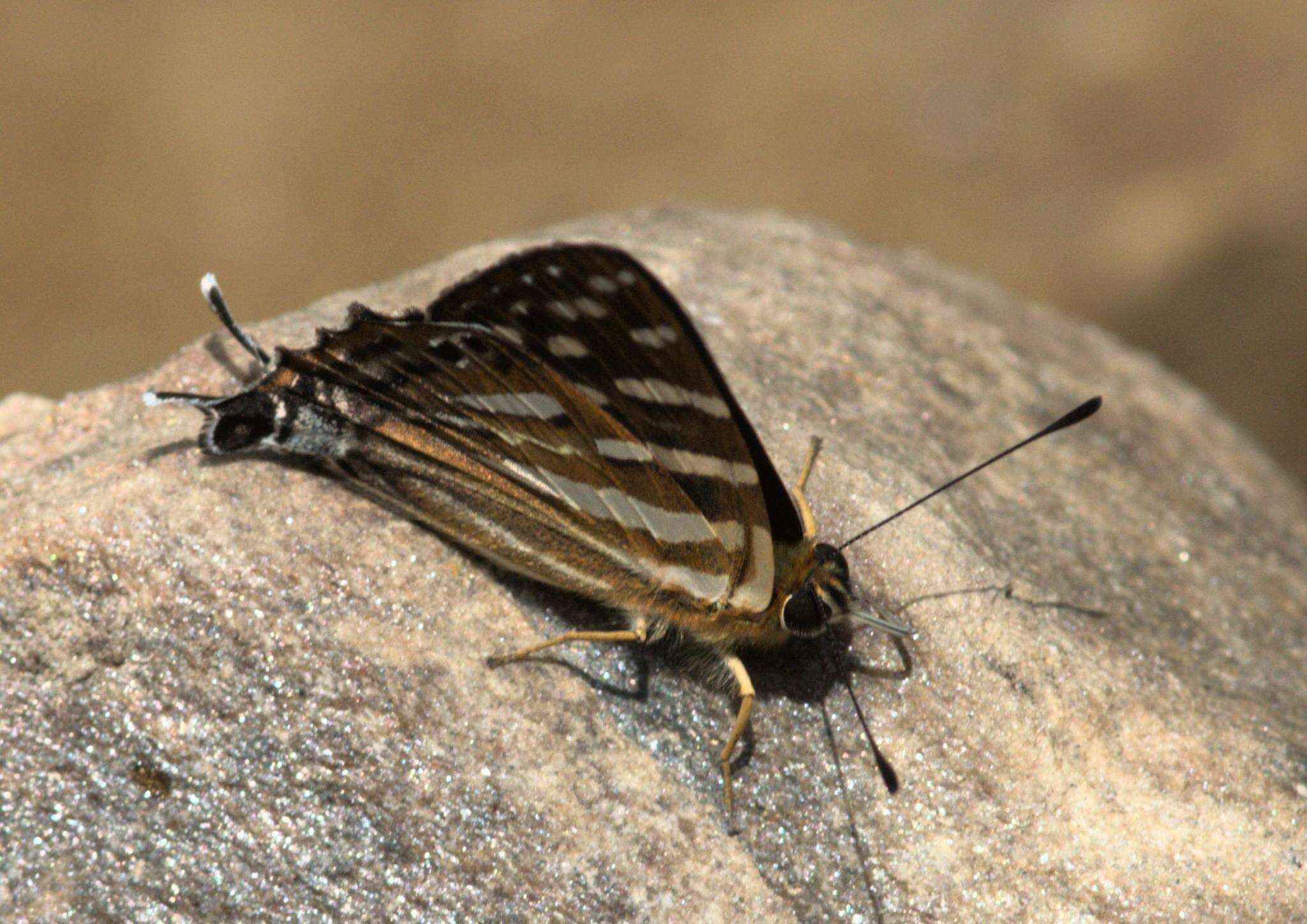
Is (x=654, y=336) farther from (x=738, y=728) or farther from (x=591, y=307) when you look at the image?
(x=738, y=728)

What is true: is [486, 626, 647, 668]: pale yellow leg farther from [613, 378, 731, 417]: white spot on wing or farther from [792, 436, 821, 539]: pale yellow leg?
[613, 378, 731, 417]: white spot on wing

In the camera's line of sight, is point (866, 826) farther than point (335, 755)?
Yes

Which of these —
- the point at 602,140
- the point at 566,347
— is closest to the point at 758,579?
the point at 566,347

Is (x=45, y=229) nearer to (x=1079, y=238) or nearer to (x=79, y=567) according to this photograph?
(x=79, y=567)

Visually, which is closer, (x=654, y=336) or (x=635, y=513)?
(x=654, y=336)

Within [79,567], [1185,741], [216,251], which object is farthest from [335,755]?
[216,251]

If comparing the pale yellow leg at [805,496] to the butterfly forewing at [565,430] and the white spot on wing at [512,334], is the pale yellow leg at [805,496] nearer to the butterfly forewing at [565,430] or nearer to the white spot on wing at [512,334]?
the butterfly forewing at [565,430]
